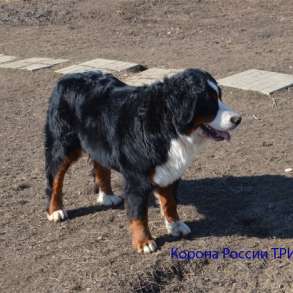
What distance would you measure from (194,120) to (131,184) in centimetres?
69

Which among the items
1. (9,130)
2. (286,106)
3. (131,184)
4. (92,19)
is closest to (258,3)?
(92,19)

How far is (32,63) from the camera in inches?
399

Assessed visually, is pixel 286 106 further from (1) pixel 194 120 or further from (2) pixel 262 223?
(1) pixel 194 120

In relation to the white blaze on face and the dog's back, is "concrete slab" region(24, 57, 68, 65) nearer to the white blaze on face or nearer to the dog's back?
the dog's back

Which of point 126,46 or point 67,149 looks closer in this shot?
point 67,149

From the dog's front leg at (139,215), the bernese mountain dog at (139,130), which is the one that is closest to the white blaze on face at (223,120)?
the bernese mountain dog at (139,130)

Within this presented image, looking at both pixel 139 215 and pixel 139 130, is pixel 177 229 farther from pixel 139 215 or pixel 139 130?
pixel 139 130

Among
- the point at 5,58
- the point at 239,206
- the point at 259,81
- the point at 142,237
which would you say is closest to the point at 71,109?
the point at 142,237

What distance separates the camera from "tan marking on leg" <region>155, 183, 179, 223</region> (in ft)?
15.3

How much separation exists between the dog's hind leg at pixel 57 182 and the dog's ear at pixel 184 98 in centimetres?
114

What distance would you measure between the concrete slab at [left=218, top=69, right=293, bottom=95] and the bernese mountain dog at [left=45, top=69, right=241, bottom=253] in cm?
340

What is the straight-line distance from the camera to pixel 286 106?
738cm

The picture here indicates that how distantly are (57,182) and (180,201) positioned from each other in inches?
40.6

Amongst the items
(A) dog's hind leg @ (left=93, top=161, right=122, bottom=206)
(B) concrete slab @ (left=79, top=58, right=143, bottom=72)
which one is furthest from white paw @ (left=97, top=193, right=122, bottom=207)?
(B) concrete slab @ (left=79, top=58, right=143, bottom=72)
